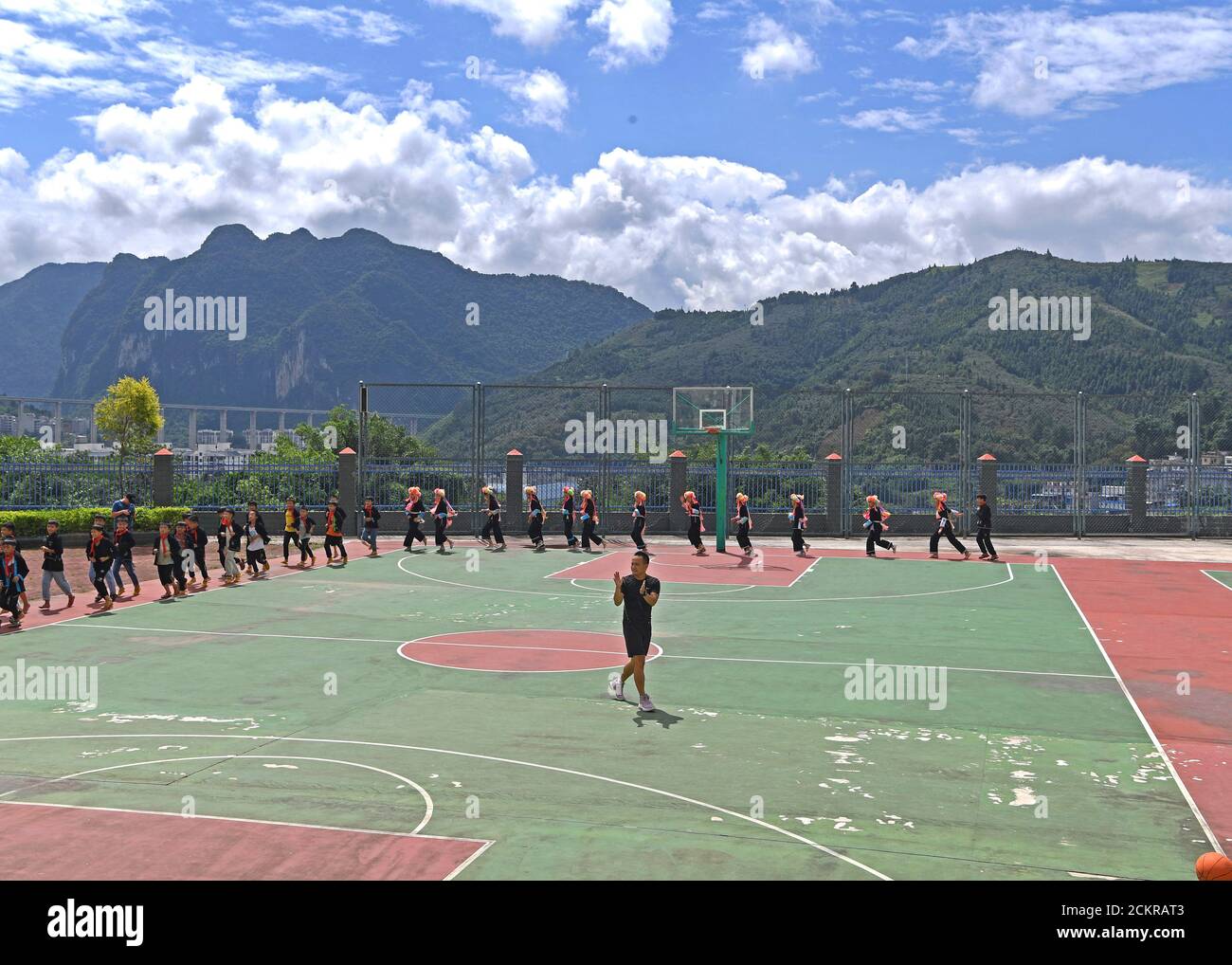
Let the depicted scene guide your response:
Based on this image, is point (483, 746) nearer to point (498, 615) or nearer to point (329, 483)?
point (498, 615)

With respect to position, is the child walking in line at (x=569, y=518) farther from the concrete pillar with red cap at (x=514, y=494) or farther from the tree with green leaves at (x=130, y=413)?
the tree with green leaves at (x=130, y=413)

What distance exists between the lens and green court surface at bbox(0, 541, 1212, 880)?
9180mm

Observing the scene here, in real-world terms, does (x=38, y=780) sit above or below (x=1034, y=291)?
below

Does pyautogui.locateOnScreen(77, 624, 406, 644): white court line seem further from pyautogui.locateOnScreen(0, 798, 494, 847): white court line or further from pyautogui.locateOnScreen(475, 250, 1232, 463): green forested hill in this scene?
pyautogui.locateOnScreen(475, 250, 1232, 463): green forested hill

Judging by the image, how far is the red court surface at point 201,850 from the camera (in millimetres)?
8328

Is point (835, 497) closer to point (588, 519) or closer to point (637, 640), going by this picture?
point (588, 519)

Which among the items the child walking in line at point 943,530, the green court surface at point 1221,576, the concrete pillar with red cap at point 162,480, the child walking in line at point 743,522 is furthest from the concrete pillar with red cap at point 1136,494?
the concrete pillar with red cap at point 162,480

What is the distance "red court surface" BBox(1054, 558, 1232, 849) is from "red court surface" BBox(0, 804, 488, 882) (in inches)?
252

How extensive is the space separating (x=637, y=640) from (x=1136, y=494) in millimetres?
31261

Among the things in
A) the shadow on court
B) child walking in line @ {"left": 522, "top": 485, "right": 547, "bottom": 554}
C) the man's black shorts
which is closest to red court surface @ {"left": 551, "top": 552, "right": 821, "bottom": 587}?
child walking in line @ {"left": 522, "top": 485, "right": 547, "bottom": 554}

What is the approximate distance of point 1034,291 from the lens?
4437 inches

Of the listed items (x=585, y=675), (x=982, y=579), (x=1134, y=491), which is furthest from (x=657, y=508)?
(x=585, y=675)

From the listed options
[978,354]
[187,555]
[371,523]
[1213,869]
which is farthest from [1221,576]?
[978,354]
